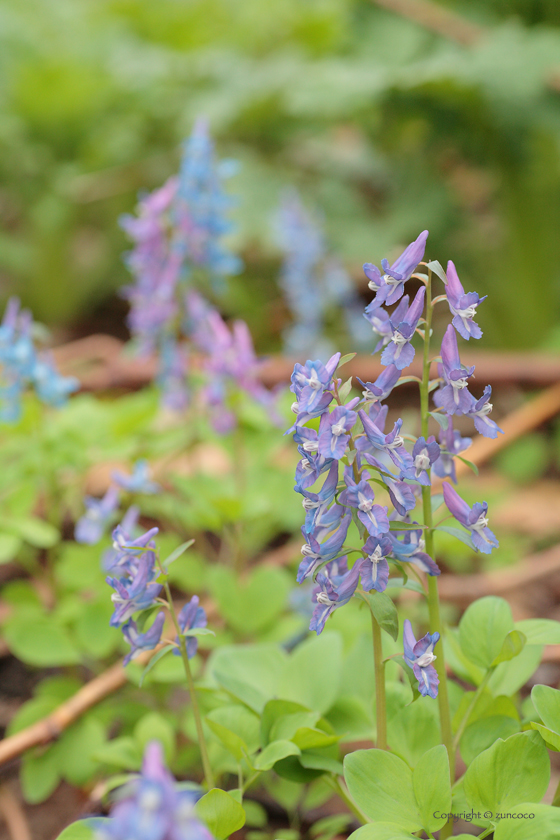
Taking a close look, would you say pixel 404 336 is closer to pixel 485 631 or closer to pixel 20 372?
pixel 485 631

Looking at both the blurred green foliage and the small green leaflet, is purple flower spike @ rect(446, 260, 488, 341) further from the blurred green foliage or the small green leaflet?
the blurred green foliage

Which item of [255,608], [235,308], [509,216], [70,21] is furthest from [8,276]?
[255,608]

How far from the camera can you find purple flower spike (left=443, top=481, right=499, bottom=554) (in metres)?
0.64

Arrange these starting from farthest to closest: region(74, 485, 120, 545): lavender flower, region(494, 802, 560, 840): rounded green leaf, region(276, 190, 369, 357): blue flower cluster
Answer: region(276, 190, 369, 357): blue flower cluster → region(74, 485, 120, 545): lavender flower → region(494, 802, 560, 840): rounded green leaf

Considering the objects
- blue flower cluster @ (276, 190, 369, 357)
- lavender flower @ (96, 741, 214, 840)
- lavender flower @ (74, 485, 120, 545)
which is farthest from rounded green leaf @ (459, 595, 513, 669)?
blue flower cluster @ (276, 190, 369, 357)

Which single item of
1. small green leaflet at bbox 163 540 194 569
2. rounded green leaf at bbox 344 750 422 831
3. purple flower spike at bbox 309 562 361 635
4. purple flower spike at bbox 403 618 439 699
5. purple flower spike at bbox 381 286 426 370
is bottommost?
rounded green leaf at bbox 344 750 422 831

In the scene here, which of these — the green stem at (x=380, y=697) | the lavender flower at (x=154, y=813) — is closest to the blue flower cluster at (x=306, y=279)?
the green stem at (x=380, y=697)

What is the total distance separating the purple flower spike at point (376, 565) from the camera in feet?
1.97

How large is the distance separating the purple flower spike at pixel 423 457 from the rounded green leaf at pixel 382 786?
250mm

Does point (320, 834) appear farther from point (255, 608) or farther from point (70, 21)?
point (70, 21)

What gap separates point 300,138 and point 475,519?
3799 millimetres

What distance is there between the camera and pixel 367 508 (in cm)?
59

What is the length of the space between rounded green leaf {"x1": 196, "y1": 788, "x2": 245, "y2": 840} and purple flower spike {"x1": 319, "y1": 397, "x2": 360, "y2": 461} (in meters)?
0.30

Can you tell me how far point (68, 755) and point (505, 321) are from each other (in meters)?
2.65
